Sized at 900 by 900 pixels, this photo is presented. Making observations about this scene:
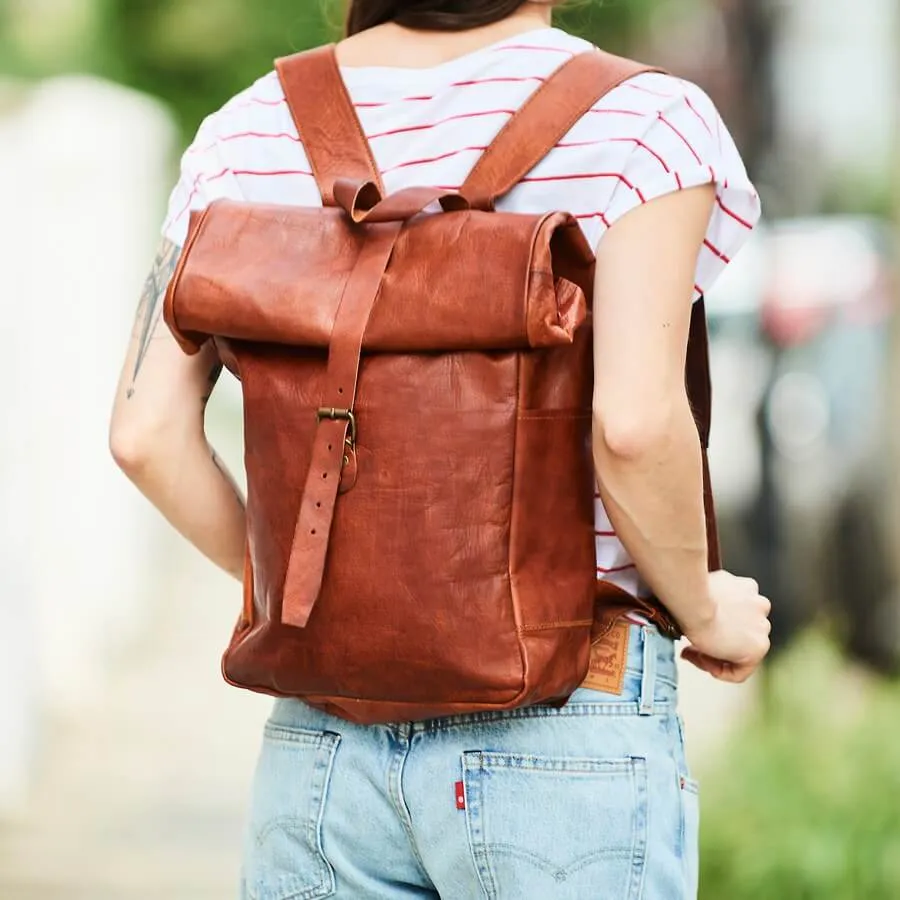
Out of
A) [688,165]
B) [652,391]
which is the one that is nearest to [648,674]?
[652,391]

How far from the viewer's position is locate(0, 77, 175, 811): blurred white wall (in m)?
5.62

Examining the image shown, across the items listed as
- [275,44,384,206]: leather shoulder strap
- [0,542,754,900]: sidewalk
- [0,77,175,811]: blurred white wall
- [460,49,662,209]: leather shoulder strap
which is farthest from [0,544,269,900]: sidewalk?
[460,49,662,209]: leather shoulder strap

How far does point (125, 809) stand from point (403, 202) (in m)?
4.02

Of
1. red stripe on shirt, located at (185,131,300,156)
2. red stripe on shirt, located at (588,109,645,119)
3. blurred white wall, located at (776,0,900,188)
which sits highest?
blurred white wall, located at (776,0,900,188)

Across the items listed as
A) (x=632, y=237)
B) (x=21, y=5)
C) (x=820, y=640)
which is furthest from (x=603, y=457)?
(x=21, y=5)

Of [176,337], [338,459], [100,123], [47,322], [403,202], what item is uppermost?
[100,123]

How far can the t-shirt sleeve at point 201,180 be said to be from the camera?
87.0 inches

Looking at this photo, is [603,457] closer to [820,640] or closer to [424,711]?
[424,711]

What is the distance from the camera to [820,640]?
5453 millimetres

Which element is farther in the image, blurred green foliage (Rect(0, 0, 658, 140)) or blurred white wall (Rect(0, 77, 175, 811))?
blurred green foliage (Rect(0, 0, 658, 140))

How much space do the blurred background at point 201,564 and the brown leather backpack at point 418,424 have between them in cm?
75

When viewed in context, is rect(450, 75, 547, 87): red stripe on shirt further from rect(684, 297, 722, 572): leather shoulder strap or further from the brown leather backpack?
rect(684, 297, 722, 572): leather shoulder strap

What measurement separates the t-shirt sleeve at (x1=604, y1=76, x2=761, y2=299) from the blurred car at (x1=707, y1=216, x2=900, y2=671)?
459cm

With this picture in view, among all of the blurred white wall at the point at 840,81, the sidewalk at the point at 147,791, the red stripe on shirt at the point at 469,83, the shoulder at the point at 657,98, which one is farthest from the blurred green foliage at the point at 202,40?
the shoulder at the point at 657,98
